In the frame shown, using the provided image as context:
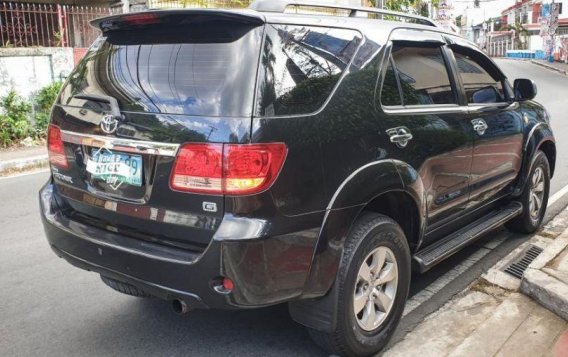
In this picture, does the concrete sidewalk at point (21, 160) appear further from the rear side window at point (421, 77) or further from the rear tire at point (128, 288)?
the rear side window at point (421, 77)

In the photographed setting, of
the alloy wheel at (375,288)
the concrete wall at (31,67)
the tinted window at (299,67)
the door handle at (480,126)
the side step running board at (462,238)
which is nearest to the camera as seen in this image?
the tinted window at (299,67)

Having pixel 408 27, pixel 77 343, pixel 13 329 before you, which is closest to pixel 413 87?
pixel 408 27

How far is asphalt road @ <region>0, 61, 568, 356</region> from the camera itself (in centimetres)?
324

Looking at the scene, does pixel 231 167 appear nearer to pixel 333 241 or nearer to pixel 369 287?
pixel 333 241

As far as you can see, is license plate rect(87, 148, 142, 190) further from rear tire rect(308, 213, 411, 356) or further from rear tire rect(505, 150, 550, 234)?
rear tire rect(505, 150, 550, 234)

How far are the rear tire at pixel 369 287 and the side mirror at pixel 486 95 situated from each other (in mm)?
1545

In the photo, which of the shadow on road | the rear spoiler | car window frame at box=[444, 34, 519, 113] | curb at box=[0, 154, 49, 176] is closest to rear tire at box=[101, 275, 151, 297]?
the shadow on road

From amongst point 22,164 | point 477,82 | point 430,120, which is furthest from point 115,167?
point 22,164

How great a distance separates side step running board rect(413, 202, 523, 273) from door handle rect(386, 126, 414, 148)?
75 centimetres

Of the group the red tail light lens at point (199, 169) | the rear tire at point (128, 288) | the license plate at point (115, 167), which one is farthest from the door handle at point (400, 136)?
the rear tire at point (128, 288)

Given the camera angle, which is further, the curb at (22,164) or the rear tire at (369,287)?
the curb at (22,164)

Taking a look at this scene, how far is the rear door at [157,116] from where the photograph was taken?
2.54 metres

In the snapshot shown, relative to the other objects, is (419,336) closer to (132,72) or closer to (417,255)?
(417,255)

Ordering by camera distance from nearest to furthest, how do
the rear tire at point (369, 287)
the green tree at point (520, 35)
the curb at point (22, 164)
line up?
1. the rear tire at point (369, 287)
2. the curb at point (22, 164)
3. the green tree at point (520, 35)
